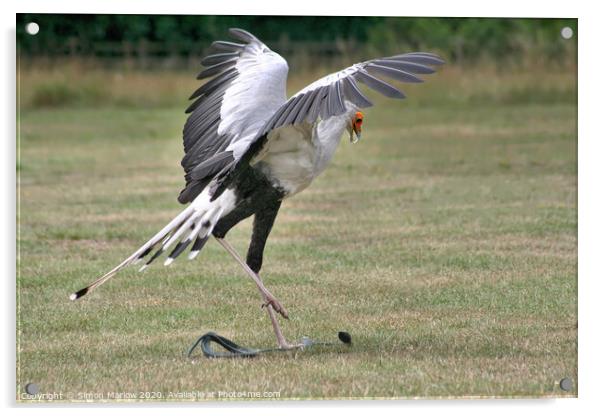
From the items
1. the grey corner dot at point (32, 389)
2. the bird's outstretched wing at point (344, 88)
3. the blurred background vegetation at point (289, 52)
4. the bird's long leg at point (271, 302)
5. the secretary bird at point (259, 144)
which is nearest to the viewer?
the bird's outstretched wing at point (344, 88)

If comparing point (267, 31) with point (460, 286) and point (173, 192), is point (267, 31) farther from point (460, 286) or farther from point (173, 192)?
point (173, 192)

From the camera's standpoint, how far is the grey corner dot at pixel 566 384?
560 centimetres

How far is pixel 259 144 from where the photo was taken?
564cm

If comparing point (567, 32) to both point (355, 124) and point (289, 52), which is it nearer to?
point (355, 124)

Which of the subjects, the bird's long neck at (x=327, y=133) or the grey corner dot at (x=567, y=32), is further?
the grey corner dot at (x=567, y=32)

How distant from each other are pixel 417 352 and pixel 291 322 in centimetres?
82

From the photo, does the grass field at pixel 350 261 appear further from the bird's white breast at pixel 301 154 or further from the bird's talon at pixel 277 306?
the bird's white breast at pixel 301 154

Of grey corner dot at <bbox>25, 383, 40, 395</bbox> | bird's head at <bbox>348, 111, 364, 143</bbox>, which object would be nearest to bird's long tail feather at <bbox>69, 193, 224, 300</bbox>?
grey corner dot at <bbox>25, 383, 40, 395</bbox>

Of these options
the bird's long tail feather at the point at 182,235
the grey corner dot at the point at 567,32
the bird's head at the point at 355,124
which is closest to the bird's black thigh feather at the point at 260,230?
the bird's long tail feather at the point at 182,235

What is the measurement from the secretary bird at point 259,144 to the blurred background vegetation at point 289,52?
45 cm

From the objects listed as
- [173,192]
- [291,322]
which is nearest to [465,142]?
[173,192]

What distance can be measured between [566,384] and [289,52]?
291cm

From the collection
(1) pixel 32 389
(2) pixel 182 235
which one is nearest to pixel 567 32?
(2) pixel 182 235

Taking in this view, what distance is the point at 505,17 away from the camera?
6328 mm
